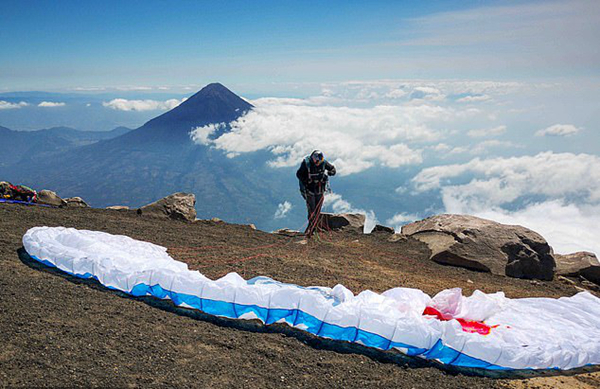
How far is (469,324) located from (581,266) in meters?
7.66

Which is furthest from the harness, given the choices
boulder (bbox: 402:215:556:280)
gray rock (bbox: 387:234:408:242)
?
boulder (bbox: 402:215:556:280)

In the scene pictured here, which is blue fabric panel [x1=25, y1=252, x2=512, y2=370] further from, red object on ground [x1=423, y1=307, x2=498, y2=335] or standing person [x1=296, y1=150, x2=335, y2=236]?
standing person [x1=296, y1=150, x2=335, y2=236]

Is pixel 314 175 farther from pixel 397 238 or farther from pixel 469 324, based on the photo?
pixel 469 324

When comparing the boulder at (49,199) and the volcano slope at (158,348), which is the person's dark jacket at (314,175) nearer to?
the volcano slope at (158,348)

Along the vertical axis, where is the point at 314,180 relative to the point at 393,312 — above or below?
above

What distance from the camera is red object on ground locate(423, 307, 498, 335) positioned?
6305 millimetres

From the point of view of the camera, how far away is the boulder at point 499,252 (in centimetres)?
1128

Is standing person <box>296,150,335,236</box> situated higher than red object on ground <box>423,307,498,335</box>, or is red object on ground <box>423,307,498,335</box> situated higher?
standing person <box>296,150,335,236</box>

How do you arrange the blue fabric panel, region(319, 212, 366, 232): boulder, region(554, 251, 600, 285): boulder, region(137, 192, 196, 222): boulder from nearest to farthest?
1. the blue fabric panel
2. region(554, 251, 600, 285): boulder
3. region(137, 192, 196, 222): boulder
4. region(319, 212, 366, 232): boulder

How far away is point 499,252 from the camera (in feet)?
37.7

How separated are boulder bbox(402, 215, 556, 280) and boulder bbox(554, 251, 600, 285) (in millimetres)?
957

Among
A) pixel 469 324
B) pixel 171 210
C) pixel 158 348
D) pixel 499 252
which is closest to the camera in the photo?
pixel 158 348

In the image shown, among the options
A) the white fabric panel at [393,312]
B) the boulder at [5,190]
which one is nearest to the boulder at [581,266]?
the white fabric panel at [393,312]

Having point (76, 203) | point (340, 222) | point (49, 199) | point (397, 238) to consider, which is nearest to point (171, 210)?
point (76, 203)
